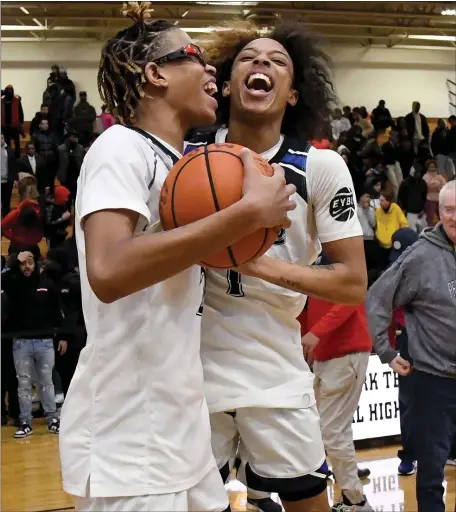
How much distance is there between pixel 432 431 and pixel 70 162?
10362 millimetres

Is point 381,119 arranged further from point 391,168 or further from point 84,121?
point 84,121

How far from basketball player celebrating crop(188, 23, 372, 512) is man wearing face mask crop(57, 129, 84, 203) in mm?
10318

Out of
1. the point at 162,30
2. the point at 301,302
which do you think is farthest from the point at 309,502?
the point at 162,30

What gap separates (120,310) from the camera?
1.99 meters

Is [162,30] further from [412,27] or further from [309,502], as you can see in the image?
[412,27]

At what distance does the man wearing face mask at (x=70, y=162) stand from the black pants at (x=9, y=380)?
5054 millimetres

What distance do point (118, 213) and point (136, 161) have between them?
173mm

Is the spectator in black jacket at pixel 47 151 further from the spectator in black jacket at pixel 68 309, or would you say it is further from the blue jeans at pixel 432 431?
the blue jeans at pixel 432 431

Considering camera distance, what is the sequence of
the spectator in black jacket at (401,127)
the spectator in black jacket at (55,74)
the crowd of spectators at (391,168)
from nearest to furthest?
the crowd of spectators at (391,168) < the spectator in black jacket at (401,127) < the spectator in black jacket at (55,74)

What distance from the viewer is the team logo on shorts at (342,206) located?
275 centimetres

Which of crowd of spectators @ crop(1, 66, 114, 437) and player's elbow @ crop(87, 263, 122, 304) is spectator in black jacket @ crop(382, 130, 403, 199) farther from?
player's elbow @ crop(87, 263, 122, 304)

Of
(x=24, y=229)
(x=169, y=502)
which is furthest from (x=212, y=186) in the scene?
(x=24, y=229)

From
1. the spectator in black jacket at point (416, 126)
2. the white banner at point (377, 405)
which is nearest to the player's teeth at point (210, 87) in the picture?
the white banner at point (377, 405)

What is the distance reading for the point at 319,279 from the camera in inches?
104
